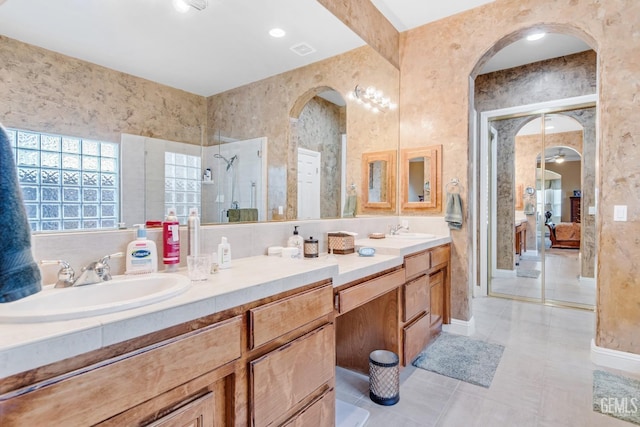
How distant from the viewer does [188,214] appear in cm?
148

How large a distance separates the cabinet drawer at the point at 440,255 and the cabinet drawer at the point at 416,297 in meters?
0.21

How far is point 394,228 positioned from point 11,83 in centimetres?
270

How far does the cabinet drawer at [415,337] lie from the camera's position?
2090 mm

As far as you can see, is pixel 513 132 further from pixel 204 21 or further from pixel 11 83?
pixel 11 83

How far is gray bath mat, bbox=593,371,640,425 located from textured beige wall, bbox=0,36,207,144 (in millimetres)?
2689

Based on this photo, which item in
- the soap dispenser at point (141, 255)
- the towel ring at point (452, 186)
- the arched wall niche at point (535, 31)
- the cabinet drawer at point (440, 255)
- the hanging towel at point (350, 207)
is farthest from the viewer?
the towel ring at point (452, 186)

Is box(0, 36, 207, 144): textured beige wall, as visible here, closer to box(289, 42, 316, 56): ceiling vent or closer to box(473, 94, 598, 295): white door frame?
box(289, 42, 316, 56): ceiling vent

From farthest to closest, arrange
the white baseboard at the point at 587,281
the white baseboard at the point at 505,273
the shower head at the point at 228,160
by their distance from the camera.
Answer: the white baseboard at the point at 505,273 → the white baseboard at the point at 587,281 → the shower head at the point at 228,160

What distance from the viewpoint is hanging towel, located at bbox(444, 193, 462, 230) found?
2.82 metres

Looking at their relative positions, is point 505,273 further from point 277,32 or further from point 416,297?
point 277,32

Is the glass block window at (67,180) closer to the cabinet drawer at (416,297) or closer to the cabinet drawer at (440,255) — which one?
the cabinet drawer at (416,297)

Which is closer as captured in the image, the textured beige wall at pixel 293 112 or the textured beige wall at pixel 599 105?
the textured beige wall at pixel 293 112

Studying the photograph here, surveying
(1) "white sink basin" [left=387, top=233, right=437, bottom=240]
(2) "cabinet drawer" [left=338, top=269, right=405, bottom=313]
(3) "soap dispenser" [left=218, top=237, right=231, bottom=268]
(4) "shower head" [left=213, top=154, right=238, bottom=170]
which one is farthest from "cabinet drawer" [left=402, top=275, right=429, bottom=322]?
(4) "shower head" [left=213, top=154, right=238, bottom=170]

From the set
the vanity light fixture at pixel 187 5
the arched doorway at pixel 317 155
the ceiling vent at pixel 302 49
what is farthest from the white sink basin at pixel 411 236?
the vanity light fixture at pixel 187 5
